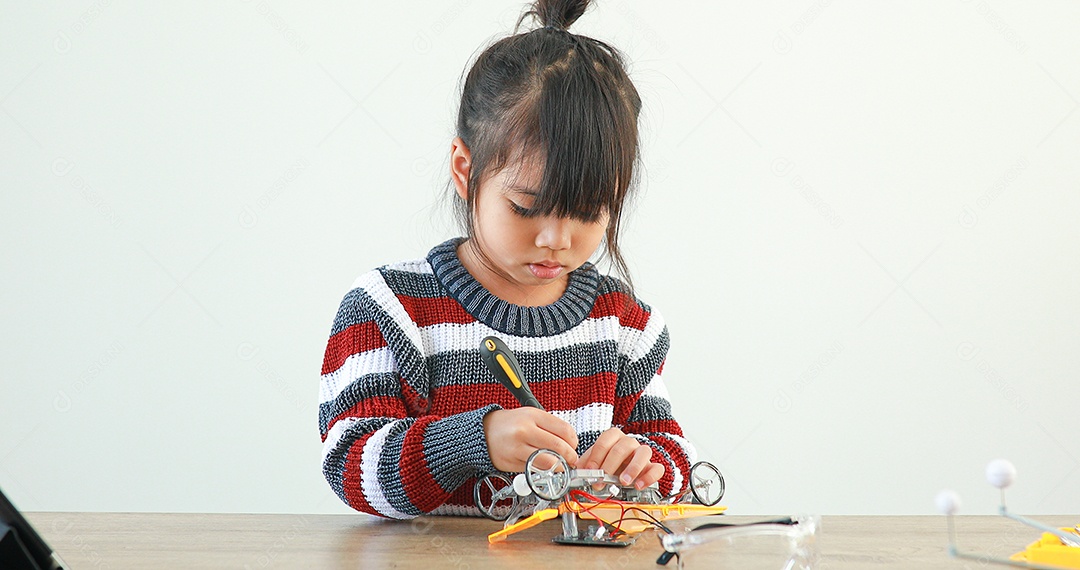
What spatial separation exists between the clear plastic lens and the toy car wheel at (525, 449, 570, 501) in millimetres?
94

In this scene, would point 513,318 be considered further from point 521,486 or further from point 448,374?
point 521,486

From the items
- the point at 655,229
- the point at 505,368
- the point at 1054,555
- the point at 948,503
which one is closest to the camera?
the point at 948,503

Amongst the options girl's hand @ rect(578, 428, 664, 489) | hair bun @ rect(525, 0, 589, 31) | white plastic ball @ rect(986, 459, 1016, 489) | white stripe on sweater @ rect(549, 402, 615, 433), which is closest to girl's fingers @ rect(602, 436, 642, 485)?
girl's hand @ rect(578, 428, 664, 489)

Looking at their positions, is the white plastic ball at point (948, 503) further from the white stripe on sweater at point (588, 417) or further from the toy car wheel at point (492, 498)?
the white stripe on sweater at point (588, 417)

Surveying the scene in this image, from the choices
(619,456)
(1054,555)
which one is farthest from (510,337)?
(1054,555)

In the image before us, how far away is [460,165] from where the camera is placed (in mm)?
907

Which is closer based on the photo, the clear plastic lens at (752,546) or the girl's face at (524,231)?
the clear plastic lens at (752,546)

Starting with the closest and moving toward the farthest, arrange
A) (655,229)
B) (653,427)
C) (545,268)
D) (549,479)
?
1. (549,479)
2. (545,268)
3. (653,427)
4. (655,229)

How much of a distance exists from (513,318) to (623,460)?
247mm

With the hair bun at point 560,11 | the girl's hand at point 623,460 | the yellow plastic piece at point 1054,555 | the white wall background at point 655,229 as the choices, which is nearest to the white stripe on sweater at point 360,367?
the girl's hand at point 623,460

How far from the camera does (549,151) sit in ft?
2.69

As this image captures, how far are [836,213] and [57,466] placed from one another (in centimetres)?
136

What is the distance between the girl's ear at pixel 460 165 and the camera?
90cm

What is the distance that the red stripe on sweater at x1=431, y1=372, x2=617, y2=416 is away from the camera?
2.91ft
